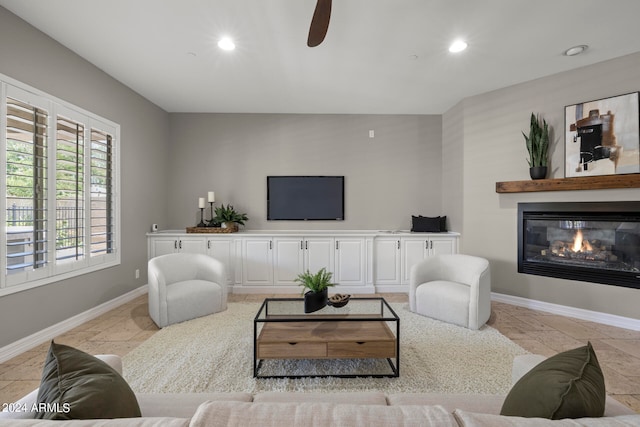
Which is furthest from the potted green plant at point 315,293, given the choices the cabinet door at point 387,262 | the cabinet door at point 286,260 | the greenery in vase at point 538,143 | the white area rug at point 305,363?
the greenery in vase at point 538,143

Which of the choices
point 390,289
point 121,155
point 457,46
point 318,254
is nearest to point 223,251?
point 318,254

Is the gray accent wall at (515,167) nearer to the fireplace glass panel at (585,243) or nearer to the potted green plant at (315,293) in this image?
the fireplace glass panel at (585,243)

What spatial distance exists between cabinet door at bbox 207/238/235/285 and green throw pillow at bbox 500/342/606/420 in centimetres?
382

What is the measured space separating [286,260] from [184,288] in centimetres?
148

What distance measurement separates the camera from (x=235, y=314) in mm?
3293

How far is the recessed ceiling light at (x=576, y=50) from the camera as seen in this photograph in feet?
9.31

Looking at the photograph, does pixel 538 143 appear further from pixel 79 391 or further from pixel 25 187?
pixel 25 187

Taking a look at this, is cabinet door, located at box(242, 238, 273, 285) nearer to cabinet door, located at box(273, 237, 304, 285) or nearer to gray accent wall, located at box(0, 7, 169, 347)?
cabinet door, located at box(273, 237, 304, 285)

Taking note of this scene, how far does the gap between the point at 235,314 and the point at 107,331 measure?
1.24 m

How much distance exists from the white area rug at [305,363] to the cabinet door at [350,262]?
4.25 ft

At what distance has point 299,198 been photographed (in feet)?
15.5

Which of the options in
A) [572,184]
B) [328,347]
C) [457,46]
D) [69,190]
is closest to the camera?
[328,347]

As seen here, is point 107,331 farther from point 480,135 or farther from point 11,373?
point 480,135

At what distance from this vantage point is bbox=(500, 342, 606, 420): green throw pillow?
797mm
